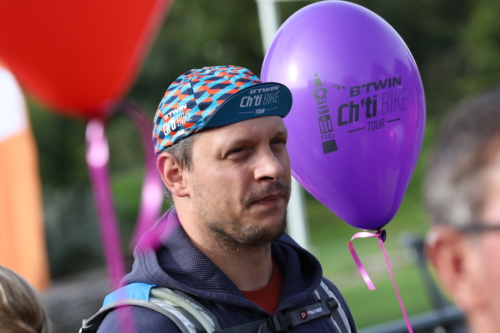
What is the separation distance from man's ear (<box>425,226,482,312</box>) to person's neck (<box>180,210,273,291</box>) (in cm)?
95

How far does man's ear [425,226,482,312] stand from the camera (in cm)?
96

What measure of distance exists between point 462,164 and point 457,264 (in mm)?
154

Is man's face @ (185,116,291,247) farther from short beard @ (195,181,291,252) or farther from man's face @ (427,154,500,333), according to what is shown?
man's face @ (427,154,500,333)

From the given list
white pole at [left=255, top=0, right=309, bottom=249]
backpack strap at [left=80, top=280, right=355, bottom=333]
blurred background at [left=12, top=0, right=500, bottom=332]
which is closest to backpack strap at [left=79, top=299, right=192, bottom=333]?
backpack strap at [left=80, top=280, right=355, bottom=333]

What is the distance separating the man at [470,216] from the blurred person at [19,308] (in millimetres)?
1248

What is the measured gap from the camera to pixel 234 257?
1914mm

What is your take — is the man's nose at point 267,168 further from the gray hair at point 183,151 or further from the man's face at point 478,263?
the man's face at point 478,263

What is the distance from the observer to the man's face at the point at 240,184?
6.05 feet

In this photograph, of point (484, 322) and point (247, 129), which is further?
point (247, 129)

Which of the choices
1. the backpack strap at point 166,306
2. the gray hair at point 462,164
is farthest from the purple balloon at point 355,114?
the gray hair at point 462,164

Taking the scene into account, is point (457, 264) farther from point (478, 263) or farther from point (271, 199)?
point (271, 199)

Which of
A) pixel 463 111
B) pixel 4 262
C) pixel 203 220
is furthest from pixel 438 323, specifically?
pixel 463 111

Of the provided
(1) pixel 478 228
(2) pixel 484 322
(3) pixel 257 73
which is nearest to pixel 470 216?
(1) pixel 478 228

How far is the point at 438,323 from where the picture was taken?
196 inches
